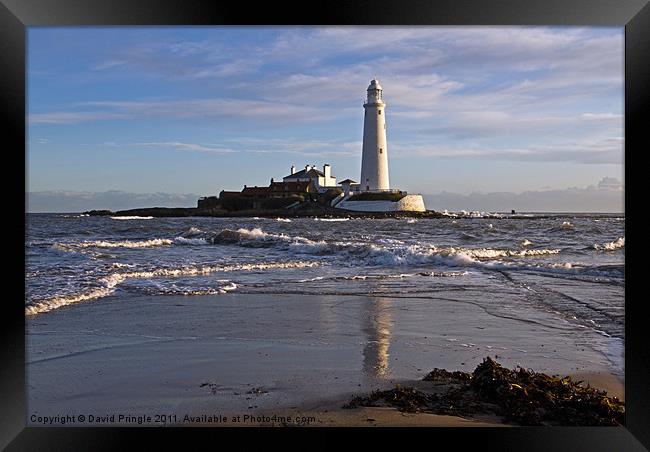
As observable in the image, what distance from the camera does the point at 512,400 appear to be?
7.88 ft

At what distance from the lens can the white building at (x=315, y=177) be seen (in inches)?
1855

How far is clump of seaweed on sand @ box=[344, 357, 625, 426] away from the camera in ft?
7.55

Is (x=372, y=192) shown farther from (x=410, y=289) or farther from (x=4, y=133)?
(x=4, y=133)

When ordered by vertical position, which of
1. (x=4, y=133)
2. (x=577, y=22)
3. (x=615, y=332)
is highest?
(x=577, y=22)

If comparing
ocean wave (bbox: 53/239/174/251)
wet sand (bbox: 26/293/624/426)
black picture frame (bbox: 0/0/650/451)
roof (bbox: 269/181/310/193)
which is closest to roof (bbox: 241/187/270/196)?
roof (bbox: 269/181/310/193)

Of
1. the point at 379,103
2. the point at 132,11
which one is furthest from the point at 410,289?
the point at 379,103

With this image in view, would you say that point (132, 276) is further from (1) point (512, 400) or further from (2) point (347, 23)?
(2) point (347, 23)

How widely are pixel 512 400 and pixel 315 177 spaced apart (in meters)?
45.6

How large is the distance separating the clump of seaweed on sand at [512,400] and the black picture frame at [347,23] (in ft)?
0.81

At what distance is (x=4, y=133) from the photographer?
2064mm

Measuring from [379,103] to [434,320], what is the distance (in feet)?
116

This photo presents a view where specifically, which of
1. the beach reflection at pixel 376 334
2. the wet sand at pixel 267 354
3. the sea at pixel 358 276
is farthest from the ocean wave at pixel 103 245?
the beach reflection at pixel 376 334

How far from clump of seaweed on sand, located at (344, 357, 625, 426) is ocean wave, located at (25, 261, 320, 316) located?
2.09m

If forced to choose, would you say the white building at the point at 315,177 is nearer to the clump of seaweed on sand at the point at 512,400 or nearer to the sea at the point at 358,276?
the sea at the point at 358,276
